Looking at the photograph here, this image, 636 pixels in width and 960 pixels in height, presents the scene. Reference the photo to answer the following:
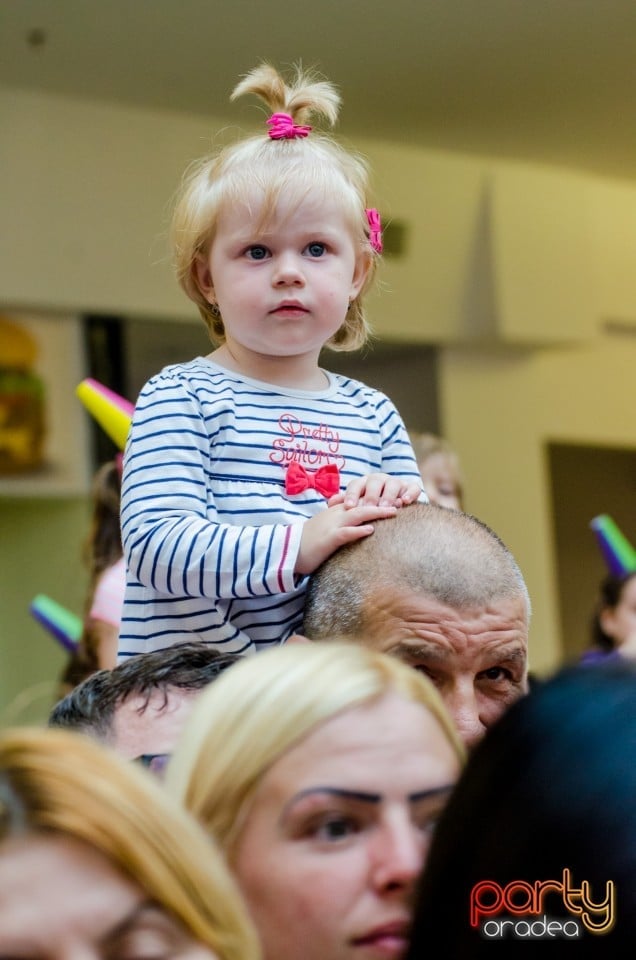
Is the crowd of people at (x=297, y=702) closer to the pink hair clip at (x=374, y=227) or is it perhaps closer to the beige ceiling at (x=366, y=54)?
the pink hair clip at (x=374, y=227)

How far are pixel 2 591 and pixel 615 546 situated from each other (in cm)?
271

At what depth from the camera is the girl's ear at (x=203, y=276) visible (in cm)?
165

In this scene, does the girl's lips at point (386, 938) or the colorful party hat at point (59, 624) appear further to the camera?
the colorful party hat at point (59, 624)

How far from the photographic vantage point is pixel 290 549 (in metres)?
1.39

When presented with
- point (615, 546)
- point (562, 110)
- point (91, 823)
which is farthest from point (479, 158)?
point (91, 823)

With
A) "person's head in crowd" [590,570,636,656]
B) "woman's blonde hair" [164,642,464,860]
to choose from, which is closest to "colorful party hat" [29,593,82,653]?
"person's head in crowd" [590,570,636,656]

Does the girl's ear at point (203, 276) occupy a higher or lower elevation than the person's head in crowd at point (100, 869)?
higher

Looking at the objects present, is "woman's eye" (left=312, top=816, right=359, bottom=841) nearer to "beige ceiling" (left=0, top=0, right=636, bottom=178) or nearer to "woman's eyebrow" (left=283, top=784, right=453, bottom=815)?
"woman's eyebrow" (left=283, top=784, right=453, bottom=815)

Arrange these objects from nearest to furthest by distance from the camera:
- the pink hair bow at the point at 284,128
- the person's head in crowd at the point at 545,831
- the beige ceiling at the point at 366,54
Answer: the person's head in crowd at the point at 545,831 < the pink hair bow at the point at 284,128 < the beige ceiling at the point at 366,54

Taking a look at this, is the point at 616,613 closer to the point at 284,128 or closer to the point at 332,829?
the point at 284,128

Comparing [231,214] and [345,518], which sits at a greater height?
[231,214]

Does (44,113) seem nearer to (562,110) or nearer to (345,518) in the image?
(562,110)

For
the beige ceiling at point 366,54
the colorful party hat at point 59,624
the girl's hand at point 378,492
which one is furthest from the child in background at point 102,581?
the beige ceiling at point 366,54

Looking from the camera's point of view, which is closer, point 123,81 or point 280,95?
point 280,95
